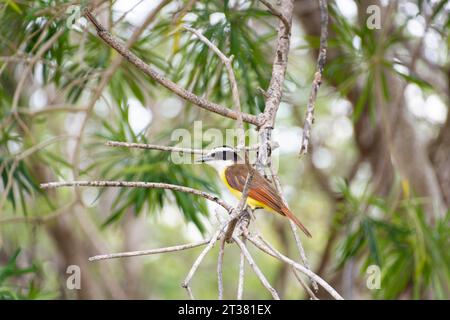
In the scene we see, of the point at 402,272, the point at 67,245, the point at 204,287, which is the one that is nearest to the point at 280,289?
the point at 204,287

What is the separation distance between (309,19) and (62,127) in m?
3.47

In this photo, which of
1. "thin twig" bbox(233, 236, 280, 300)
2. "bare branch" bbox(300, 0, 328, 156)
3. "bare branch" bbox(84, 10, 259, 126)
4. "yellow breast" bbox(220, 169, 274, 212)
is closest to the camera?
"thin twig" bbox(233, 236, 280, 300)

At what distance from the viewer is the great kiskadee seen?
9.35 feet

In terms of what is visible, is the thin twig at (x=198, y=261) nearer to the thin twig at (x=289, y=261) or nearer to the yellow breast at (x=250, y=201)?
the thin twig at (x=289, y=261)

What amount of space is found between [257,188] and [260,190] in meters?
0.02

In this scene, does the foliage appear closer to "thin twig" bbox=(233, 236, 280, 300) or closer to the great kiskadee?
the great kiskadee

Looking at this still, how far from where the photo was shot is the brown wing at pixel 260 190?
2705mm

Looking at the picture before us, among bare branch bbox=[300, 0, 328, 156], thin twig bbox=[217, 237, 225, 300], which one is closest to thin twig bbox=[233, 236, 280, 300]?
thin twig bbox=[217, 237, 225, 300]

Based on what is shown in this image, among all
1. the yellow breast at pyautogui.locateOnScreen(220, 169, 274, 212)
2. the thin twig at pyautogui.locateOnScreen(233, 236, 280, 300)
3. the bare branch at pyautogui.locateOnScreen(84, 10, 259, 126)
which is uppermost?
the bare branch at pyautogui.locateOnScreen(84, 10, 259, 126)

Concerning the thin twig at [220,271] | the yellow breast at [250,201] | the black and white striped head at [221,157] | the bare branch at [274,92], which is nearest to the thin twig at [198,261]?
the thin twig at [220,271]

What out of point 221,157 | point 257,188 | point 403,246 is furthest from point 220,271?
point 403,246

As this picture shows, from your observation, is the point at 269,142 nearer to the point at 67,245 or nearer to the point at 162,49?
the point at 67,245

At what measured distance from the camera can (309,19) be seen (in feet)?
15.6

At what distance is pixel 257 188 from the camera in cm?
286
